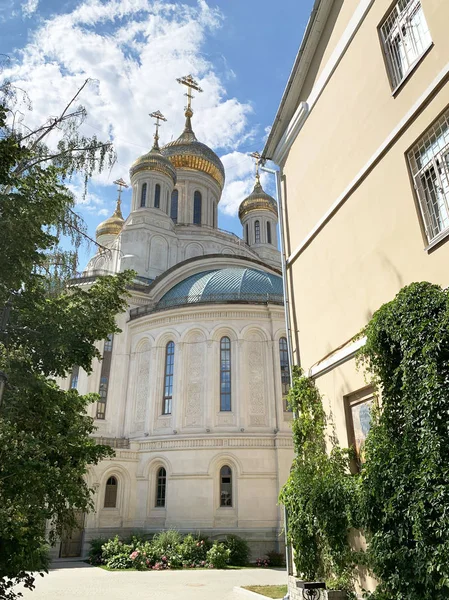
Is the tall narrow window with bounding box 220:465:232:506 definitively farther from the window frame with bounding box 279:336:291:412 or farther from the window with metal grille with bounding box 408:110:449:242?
the window with metal grille with bounding box 408:110:449:242

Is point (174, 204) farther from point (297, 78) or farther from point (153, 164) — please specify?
point (297, 78)

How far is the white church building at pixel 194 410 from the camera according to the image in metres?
18.8

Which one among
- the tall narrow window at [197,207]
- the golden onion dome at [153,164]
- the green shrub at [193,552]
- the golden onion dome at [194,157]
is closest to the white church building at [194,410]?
the green shrub at [193,552]

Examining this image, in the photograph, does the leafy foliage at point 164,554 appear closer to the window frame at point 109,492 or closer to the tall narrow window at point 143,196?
the window frame at point 109,492

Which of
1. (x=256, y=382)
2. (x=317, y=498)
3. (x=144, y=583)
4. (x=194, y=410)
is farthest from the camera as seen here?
(x=256, y=382)

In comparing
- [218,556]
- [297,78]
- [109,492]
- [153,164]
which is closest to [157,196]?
[153,164]

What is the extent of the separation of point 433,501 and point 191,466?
15.2 metres

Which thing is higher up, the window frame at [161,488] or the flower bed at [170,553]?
the window frame at [161,488]

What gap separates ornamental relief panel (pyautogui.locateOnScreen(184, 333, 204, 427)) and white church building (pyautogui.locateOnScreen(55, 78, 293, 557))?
0.14ft

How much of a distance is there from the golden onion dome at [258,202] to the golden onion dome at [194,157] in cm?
289

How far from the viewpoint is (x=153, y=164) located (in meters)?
30.3

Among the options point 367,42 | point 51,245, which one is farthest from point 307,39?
point 51,245

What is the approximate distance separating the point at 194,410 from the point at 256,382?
9.49 ft

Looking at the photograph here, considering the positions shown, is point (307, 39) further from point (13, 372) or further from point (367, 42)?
point (13, 372)
